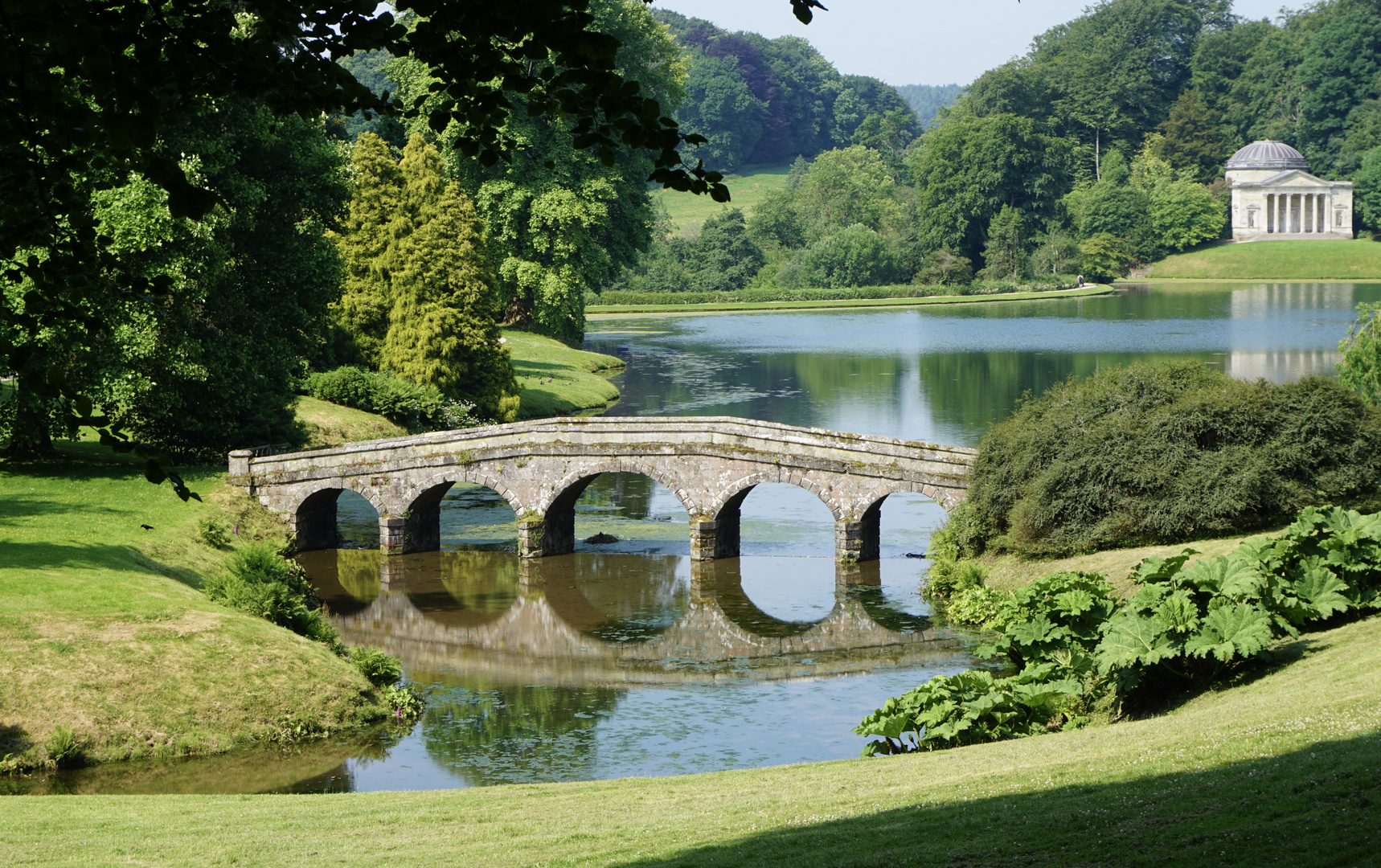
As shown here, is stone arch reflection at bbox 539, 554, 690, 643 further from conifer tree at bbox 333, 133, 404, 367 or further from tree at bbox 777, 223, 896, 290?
tree at bbox 777, 223, 896, 290

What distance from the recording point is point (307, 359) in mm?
48844

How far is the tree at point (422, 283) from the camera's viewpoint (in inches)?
2124

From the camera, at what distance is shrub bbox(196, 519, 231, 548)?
35625 millimetres

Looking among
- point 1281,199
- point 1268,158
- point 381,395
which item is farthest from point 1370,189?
point 381,395

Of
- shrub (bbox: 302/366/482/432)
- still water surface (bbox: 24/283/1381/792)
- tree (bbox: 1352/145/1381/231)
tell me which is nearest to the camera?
still water surface (bbox: 24/283/1381/792)

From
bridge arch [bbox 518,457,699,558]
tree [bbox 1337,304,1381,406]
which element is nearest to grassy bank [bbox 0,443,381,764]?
bridge arch [bbox 518,457,699,558]

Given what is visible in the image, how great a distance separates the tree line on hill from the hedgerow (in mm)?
107714

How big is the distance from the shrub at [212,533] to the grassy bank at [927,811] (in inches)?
696

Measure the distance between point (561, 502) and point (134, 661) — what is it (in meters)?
16.6

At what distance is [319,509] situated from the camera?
41125 mm

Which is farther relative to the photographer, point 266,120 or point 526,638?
point 266,120

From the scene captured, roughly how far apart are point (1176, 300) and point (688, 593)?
8764 cm

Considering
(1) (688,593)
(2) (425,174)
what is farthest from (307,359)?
(1) (688,593)

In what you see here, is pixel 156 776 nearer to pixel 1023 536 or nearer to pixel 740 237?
pixel 1023 536
